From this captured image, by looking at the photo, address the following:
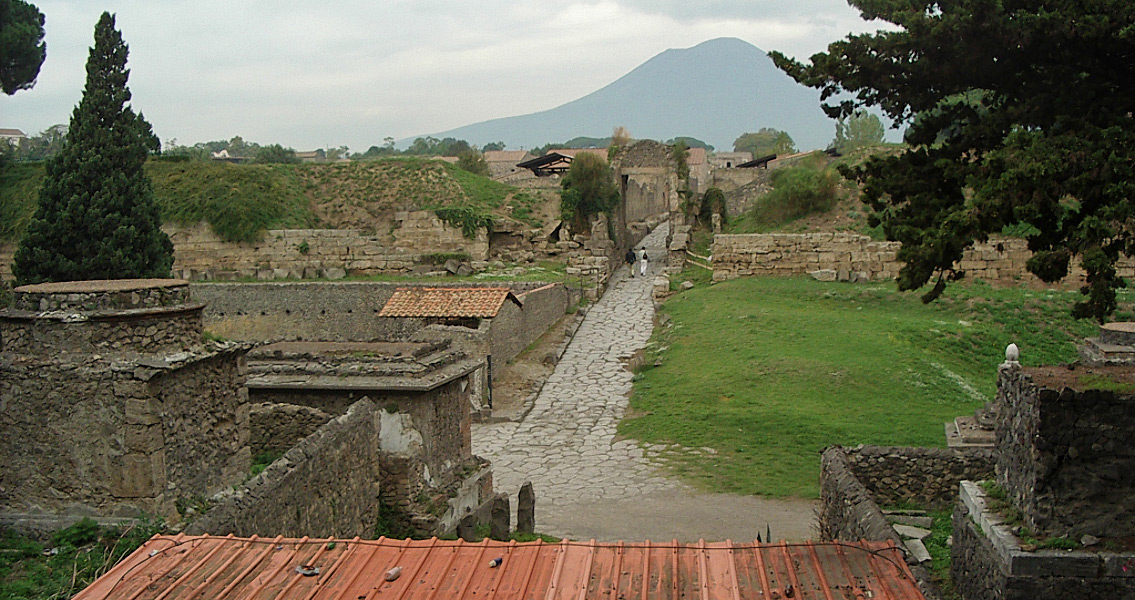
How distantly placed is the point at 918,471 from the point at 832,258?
1615cm

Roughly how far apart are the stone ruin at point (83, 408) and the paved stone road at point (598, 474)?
497 cm

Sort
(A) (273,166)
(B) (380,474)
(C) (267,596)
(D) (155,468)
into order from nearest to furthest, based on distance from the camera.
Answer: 1. (C) (267,596)
2. (D) (155,468)
3. (B) (380,474)
4. (A) (273,166)

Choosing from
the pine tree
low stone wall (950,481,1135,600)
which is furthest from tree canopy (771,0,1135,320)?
the pine tree

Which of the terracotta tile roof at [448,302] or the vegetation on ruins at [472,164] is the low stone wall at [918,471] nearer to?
the terracotta tile roof at [448,302]

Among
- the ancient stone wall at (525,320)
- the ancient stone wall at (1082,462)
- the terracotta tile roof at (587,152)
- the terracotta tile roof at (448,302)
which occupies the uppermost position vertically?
the terracotta tile roof at (587,152)

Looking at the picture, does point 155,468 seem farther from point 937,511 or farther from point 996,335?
point 996,335

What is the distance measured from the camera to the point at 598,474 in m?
12.3

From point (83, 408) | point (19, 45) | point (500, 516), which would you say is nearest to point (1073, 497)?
point (500, 516)

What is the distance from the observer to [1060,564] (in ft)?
16.1

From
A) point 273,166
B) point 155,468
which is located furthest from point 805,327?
point 273,166

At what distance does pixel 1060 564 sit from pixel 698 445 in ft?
26.6

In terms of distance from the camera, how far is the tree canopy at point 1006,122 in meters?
4.93

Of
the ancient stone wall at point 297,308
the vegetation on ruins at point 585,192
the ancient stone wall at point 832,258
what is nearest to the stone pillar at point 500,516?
the ancient stone wall at point 297,308

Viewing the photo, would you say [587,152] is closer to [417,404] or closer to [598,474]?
[598,474]
